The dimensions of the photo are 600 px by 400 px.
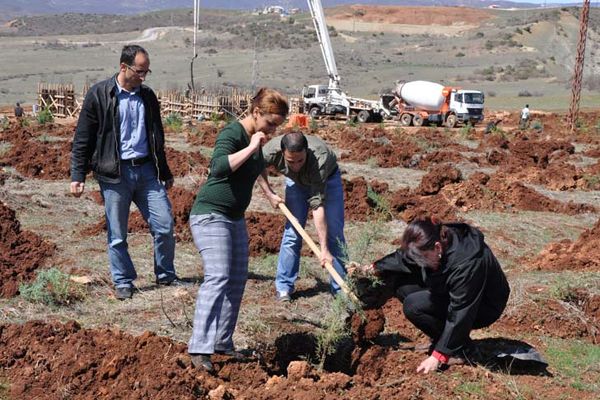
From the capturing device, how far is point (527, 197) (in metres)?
12.0

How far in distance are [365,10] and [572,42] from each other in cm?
3904

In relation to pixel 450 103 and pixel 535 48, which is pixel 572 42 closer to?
pixel 535 48

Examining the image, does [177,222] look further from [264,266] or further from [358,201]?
[358,201]

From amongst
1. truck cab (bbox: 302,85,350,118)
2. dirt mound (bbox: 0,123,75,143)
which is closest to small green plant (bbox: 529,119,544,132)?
truck cab (bbox: 302,85,350,118)

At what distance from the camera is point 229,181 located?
15.9 feet

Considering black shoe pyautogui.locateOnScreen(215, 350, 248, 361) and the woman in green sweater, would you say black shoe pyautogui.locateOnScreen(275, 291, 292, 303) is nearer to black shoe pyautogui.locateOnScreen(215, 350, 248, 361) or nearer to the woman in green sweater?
black shoe pyautogui.locateOnScreen(215, 350, 248, 361)

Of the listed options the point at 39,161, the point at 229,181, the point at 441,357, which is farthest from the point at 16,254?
the point at 39,161

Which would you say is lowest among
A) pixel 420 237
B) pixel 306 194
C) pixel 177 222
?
pixel 177 222

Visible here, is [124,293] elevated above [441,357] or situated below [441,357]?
below

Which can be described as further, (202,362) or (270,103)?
(202,362)

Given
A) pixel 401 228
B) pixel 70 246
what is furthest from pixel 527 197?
pixel 70 246

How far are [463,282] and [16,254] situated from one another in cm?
457

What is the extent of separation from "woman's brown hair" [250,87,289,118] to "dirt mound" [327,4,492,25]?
9599 cm

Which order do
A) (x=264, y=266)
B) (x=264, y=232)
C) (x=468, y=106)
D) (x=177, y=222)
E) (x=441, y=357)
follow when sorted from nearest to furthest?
(x=441, y=357), (x=264, y=266), (x=264, y=232), (x=177, y=222), (x=468, y=106)
